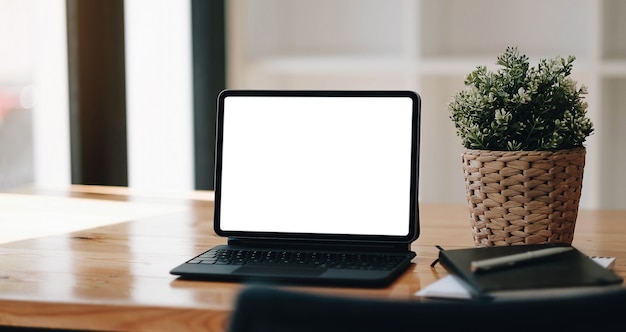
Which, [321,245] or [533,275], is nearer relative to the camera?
[533,275]

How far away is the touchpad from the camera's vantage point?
1.17 m

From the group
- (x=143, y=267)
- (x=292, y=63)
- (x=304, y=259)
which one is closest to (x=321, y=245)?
(x=304, y=259)

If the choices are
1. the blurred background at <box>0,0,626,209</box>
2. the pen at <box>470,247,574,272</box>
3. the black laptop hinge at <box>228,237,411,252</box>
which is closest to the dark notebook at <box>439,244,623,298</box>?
the pen at <box>470,247,574,272</box>

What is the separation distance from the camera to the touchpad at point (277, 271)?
1174 millimetres

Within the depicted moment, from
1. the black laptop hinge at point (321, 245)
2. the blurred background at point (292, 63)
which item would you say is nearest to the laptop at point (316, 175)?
the black laptop hinge at point (321, 245)

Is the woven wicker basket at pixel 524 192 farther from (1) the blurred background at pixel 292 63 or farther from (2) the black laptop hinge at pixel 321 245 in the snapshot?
(1) the blurred background at pixel 292 63

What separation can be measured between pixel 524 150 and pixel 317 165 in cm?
A: 31

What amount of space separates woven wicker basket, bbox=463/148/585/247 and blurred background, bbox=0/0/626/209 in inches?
63.7

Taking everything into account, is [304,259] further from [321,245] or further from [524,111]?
[524,111]

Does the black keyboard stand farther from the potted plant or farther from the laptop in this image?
the potted plant

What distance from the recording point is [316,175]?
1365 mm

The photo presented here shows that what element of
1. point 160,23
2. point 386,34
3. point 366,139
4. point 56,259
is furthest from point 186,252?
point 386,34

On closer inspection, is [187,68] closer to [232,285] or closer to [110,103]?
[110,103]

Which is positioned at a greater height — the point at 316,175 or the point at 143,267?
the point at 316,175
